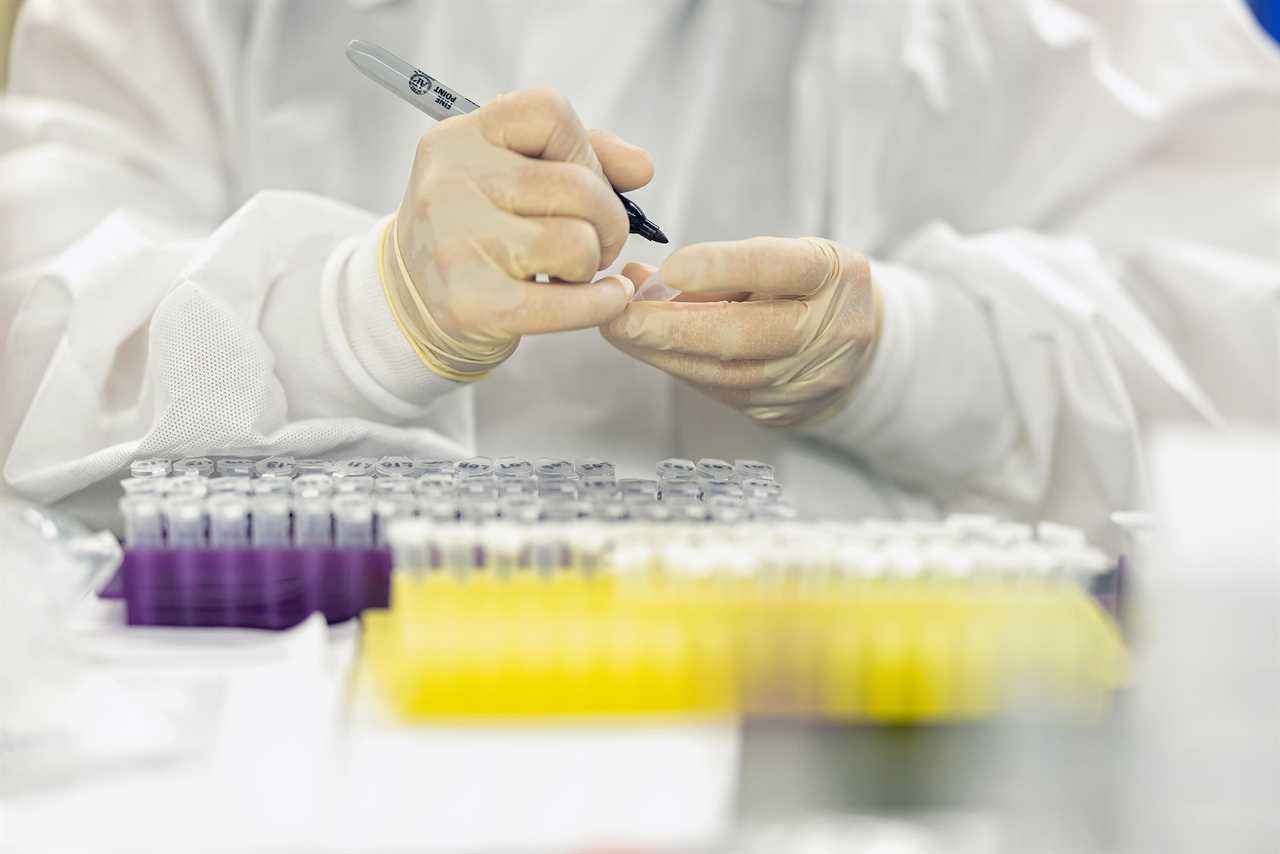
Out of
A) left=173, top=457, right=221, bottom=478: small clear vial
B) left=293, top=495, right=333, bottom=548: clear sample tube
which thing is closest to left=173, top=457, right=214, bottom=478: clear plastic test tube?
left=173, top=457, right=221, bottom=478: small clear vial

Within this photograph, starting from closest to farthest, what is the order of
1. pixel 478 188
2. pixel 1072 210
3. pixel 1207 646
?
1. pixel 1207 646
2. pixel 478 188
3. pixel 1072 210

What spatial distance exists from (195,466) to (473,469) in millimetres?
170

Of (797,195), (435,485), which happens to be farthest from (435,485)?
(797,195)

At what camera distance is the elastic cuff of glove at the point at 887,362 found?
3.08ft

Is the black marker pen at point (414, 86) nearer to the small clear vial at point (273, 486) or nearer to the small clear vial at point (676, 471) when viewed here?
the small clear vial at point (676, 471)

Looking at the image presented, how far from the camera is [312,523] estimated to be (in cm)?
60

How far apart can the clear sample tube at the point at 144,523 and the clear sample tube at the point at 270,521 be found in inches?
1.8

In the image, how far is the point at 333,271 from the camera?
2.80ft

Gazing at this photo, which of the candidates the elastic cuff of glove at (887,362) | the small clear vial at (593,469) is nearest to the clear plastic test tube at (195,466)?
the small clear vial at (593,469)

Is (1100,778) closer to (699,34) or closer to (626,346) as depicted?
(626,346)

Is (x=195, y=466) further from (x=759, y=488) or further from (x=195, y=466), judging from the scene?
(x=759, y=488)

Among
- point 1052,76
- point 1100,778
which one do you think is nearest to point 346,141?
point 1052,76

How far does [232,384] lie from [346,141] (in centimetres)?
34

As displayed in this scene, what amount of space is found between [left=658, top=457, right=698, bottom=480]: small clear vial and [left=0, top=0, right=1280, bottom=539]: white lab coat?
225mm
